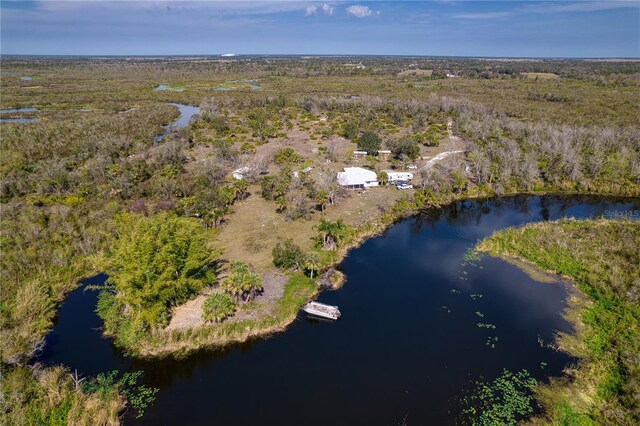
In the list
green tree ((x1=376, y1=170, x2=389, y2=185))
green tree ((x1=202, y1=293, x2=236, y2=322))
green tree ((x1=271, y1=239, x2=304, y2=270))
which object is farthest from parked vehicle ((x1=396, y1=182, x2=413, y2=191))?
green tree ((x1=202, y1=293, x2=236, y2=322))

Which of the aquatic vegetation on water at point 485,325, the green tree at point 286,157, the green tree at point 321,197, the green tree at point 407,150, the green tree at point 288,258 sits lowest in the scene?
the aquatic vegetation on water at point 485,325

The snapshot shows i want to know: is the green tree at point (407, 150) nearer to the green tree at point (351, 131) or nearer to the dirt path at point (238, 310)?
the green tree at point (351, 131)

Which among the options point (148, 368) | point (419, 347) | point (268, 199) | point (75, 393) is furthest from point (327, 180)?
point (75, 393)

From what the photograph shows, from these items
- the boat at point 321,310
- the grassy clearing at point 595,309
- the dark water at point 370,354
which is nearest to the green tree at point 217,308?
the dark water at point 370,354

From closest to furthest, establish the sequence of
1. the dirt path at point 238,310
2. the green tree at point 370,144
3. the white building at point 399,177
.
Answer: the dirt path at point 238,310
the white building at point 399,177
the green tree at point 370,144

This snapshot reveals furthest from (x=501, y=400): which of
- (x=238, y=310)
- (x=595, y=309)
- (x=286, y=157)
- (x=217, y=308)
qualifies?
(x=286, y=157)

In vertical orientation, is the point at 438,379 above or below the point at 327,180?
below

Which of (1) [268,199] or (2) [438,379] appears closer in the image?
(2) [438,379]

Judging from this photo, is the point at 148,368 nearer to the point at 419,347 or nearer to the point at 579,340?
the point at 419,347
